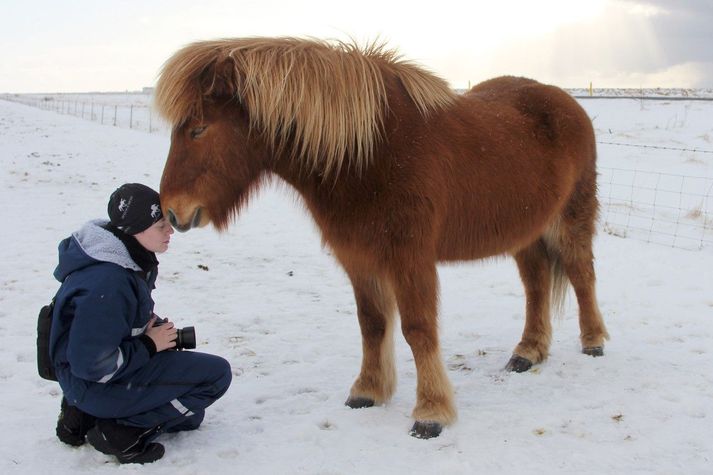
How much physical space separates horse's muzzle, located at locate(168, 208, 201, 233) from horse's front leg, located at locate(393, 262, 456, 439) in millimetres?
1119

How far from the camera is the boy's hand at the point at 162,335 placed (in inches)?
124

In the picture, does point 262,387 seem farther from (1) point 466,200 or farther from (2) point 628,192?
(2) point 628,192

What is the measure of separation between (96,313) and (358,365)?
2161 millimetres

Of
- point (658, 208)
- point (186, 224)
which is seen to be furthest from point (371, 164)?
point (658, 208)

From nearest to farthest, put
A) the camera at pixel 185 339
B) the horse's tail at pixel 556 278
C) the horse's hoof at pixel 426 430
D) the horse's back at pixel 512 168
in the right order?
the camera at pixel 185 339 → the horse's hoof at pixel 426 430 → the horse's back at pixel 512 168 → the horse's tail at pixel 556 278

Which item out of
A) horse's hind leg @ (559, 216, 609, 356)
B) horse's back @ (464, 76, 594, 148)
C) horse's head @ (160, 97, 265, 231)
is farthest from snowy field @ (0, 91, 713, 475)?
horse's back @ (464, 76, 594, 148)

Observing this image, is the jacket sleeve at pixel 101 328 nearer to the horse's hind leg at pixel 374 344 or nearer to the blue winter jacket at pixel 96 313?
the blue winter jacket at pixel 96 313

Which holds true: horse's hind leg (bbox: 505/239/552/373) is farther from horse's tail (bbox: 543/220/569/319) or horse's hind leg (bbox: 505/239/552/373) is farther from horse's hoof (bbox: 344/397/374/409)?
horse's hoof (bbox: 344/397/374/409)

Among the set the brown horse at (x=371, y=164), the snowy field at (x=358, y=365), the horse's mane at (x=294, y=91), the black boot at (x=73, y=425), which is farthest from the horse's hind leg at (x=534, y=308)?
the black boot at (x=73, y=425)

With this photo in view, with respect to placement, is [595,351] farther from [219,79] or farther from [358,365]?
[219,79]

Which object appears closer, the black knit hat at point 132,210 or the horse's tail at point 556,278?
the black knit hat at point 132,210

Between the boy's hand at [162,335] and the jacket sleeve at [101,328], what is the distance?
0.75ft

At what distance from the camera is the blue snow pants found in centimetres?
297

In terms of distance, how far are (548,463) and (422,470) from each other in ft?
2.07
